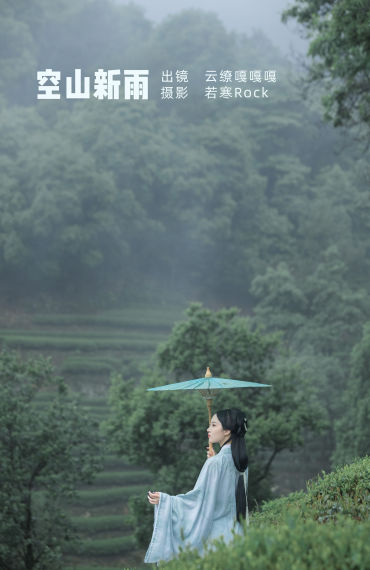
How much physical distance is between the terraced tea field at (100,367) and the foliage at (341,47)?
12401 mm

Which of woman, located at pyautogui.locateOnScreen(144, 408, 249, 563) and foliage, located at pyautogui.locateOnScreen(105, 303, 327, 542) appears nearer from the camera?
woman, located at pyautogui.locateOnScreen(144, 408, 249, 563)

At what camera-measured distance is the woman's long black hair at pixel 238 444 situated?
18.0 ft

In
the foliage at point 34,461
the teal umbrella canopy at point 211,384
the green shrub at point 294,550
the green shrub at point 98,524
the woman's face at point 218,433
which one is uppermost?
the teal umbrella canopy at point 211,384

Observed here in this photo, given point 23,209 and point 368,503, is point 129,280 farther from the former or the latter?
point 368,503

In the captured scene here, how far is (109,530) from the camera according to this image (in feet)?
79.4

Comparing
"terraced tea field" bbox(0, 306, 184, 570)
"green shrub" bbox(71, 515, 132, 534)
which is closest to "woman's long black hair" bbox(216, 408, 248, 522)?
"terraced tea field" bbox(0, 306, 184, 570)

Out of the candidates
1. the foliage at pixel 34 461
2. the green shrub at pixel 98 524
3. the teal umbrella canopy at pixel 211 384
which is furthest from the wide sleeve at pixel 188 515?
the green shrub at pixel 98 524

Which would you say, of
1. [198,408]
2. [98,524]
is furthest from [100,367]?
[198,408]

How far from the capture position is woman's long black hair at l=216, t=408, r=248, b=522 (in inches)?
216

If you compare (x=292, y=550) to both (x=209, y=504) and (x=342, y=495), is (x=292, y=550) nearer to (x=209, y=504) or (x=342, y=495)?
(x=209, y=504)

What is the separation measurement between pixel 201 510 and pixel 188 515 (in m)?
0.13

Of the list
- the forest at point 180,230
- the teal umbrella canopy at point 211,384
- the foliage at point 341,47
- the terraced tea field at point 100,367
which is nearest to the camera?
the teal umbrella canopy at point 211,384

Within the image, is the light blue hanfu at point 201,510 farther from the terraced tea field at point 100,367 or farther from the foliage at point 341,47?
the terraced tea field at point 100,367

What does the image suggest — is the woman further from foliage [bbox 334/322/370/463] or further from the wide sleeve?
foliage [bbox 334/322/370/463]
